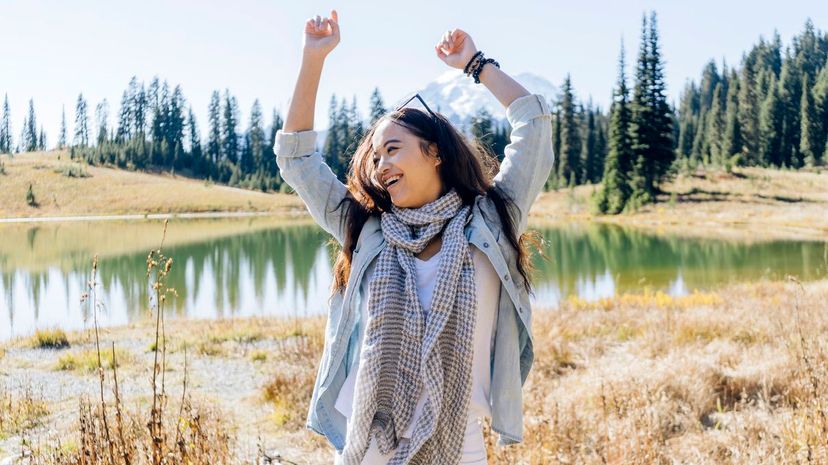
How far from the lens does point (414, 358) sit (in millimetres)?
1745

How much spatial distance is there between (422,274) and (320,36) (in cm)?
79

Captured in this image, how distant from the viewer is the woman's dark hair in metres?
1.90

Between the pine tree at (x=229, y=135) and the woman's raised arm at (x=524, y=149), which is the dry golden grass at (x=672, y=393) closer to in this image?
the woman's raised arm at (x=524, y=149)

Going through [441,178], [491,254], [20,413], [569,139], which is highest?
[569,139]

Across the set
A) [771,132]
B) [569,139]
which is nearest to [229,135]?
[569,139]

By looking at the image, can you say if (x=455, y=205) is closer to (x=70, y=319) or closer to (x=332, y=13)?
(x=332, y=13)

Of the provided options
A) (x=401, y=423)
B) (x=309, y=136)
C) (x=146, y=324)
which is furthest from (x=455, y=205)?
(x=146, y=324)

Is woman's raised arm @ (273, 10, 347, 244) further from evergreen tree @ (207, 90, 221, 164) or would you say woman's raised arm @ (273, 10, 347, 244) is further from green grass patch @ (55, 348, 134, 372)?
evergreen tree @ (207, 90, 221, 164)

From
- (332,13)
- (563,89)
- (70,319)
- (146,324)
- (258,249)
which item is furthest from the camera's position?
(563,89)

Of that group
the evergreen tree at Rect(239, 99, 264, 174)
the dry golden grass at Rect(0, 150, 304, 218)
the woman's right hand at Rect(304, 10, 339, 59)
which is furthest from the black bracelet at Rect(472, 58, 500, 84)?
the evergreen tree at Rect(239, 99, 264, 174)

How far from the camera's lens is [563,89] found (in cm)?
5706

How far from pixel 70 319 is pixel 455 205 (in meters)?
13.8

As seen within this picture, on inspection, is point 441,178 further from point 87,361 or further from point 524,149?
point 87,361

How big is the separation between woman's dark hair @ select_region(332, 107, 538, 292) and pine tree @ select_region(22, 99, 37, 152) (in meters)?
101
